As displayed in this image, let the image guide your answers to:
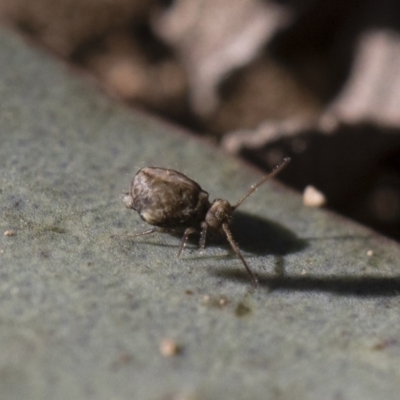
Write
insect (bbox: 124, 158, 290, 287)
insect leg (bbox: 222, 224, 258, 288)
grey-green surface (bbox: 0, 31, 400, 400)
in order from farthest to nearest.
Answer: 1. insect (bbox: 124, 158, 290, 287)
2. insect leg (bbox: 222, 224, 258, 288)
3. grey-green surface (bbox: 0, 31, 400, 400)

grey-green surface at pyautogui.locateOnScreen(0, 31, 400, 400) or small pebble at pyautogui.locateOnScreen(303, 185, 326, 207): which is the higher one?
small pebble at pyautogui.locateOnScreen(303, 185, 326, 207)

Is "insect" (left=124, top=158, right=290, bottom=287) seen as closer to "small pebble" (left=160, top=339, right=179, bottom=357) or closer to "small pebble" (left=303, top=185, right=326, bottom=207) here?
"small pebble" (left=303, top=185, right=326, bottom=207)

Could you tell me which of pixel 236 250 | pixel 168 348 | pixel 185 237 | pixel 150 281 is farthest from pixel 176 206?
pixel 168 348

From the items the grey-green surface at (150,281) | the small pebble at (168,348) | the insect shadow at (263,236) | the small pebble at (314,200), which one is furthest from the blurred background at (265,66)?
the small pebble at (168,348)

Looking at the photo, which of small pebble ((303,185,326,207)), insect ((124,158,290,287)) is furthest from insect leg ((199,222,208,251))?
small pebble ((303,185,326,207))

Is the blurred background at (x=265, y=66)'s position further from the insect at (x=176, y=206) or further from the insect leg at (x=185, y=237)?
the insect leg at (x=185, y=237)

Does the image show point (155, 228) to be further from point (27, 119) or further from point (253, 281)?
point (27, 119)

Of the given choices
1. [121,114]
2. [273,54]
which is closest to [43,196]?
[121,114]
